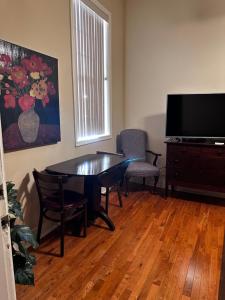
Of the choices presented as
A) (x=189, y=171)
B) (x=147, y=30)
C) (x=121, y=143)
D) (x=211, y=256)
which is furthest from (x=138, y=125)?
(x=211, y=256)

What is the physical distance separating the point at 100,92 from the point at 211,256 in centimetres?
261

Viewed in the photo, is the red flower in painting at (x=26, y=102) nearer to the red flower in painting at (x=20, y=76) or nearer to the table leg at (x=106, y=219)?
the red flower in painting at (x=20, y=76)

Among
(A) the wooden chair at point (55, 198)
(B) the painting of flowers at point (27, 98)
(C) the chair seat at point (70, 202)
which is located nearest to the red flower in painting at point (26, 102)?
(B) the painting of flowers at point (27, 98)

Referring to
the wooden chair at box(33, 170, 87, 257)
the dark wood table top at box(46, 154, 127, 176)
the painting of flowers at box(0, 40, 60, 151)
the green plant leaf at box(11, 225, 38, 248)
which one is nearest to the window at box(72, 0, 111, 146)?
the dark wood table top at box(46, 154, 127, 176)

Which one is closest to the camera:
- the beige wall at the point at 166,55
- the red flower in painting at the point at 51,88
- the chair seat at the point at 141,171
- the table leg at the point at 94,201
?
the red flower in painting at the point at 51,88

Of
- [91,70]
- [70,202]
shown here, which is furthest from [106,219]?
[91,70]

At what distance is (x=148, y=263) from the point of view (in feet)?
6.75

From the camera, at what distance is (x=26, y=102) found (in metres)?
2.13

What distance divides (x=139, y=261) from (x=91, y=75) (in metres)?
2.47

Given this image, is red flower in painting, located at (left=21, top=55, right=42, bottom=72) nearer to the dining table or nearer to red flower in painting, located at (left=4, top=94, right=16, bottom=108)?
red flower in painting, located at (left=4, top=94, right=16, bottom=108)

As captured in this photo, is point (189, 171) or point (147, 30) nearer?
point (189, 171)

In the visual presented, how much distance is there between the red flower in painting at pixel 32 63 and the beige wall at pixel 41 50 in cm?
11

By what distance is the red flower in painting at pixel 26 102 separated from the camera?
6.82 feet

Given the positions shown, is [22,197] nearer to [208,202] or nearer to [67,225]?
[67,225]
